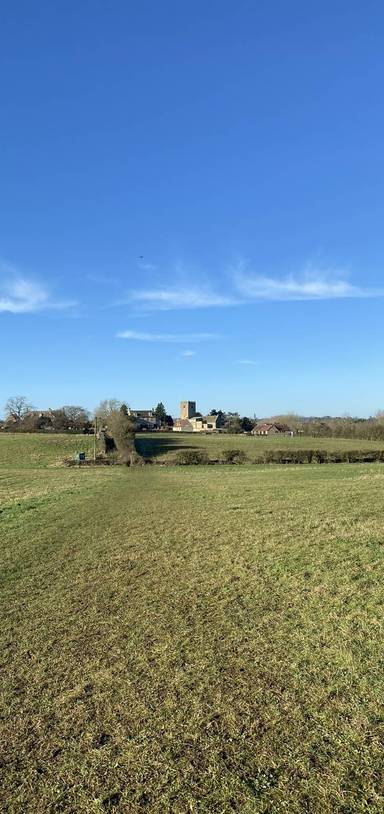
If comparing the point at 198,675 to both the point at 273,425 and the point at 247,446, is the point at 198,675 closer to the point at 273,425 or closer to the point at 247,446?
the point at 247,446

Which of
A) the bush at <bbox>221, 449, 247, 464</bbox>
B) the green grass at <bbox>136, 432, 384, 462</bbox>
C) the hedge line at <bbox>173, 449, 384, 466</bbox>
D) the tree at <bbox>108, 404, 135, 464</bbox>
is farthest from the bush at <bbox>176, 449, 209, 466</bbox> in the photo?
the tree at <bbox>108, 404, 135, 464</bbox>

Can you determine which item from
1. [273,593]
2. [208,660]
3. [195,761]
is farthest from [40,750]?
[273,593]

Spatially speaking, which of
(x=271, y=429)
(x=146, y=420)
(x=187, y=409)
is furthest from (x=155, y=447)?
(x=187, y=409)

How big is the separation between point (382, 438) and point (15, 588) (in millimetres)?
69476

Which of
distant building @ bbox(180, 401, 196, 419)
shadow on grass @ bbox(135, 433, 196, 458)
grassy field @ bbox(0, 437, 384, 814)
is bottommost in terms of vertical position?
grassy field @ bbox(0, 437, 384, 814)

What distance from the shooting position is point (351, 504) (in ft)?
45.7

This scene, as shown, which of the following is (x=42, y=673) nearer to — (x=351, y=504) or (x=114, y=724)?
(x=114, y=724)

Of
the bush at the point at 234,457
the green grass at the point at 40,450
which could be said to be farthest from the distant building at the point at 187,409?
the bush at the point at 234,457

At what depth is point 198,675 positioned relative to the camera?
4910 millimetres

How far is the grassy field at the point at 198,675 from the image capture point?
3.36 m

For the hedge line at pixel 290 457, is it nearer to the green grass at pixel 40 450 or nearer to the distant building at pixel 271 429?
the green grass at pixel 40 450

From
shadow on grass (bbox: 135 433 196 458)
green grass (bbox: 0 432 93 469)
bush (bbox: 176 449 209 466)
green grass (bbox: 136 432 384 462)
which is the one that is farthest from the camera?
shadow on grass (bbox: 135 433 196 458)

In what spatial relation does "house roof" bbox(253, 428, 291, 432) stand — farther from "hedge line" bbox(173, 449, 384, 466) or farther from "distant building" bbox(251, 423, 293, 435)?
"hedge line" bbox(173, 449, 384, 466)

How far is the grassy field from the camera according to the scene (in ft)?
11.0
